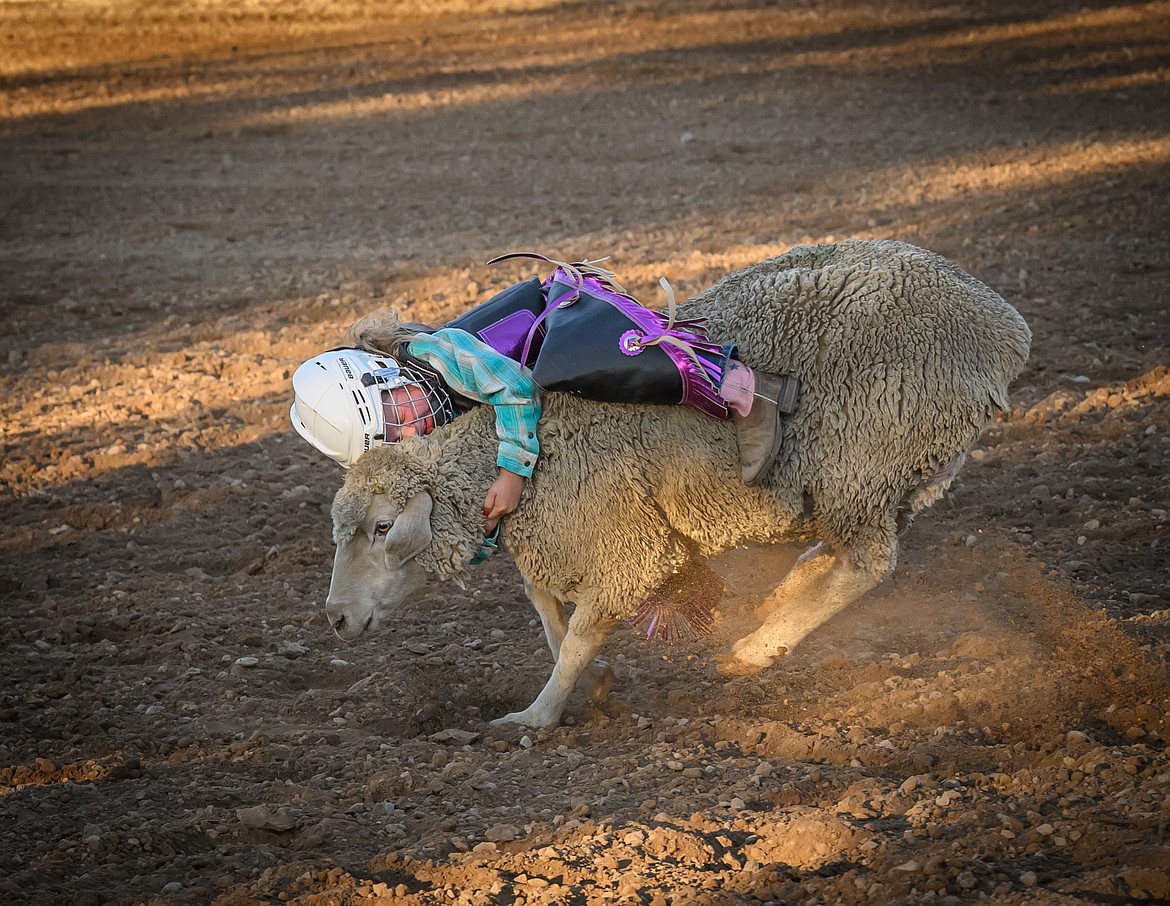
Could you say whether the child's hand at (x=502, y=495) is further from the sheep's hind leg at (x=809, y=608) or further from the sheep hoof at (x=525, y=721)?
the sheep's hind leg at (x=809, y=608)

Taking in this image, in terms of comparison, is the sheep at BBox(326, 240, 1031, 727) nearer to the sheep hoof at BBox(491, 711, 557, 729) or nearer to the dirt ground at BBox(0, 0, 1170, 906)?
the sheep hoof at BBox(491, 711, 557, 729)

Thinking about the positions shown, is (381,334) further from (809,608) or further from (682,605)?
(809,608)

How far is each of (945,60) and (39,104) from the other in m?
12.8

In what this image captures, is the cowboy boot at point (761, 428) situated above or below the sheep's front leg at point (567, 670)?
above

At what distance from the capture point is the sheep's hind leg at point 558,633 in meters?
4.88

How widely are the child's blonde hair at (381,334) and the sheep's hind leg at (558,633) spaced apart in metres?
1.14

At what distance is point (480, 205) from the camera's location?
12133 millimetres

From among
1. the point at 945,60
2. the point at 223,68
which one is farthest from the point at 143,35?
the point at 945,60

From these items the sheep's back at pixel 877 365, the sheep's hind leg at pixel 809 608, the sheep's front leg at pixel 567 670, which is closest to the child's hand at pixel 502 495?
the sheep's front leg at pixel 567 670

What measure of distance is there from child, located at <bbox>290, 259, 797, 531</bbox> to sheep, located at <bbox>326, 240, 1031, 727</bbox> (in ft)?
0.30

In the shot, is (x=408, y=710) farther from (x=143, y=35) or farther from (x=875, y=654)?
(x=143, y=35)

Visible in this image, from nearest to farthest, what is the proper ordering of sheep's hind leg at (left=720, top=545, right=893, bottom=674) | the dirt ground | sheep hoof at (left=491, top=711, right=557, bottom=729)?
1. the dirt ground
2. sheep hoof at (left=491, top=711, right=557, bottom=729)
3. sheep's hind leg at (left=720, top=545, right=893, bottom=674)

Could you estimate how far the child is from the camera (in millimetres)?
4285

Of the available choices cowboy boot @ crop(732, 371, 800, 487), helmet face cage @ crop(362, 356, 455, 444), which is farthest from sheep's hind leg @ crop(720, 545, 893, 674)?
helmet face cage @ crop(362, 356, 455, 444)
